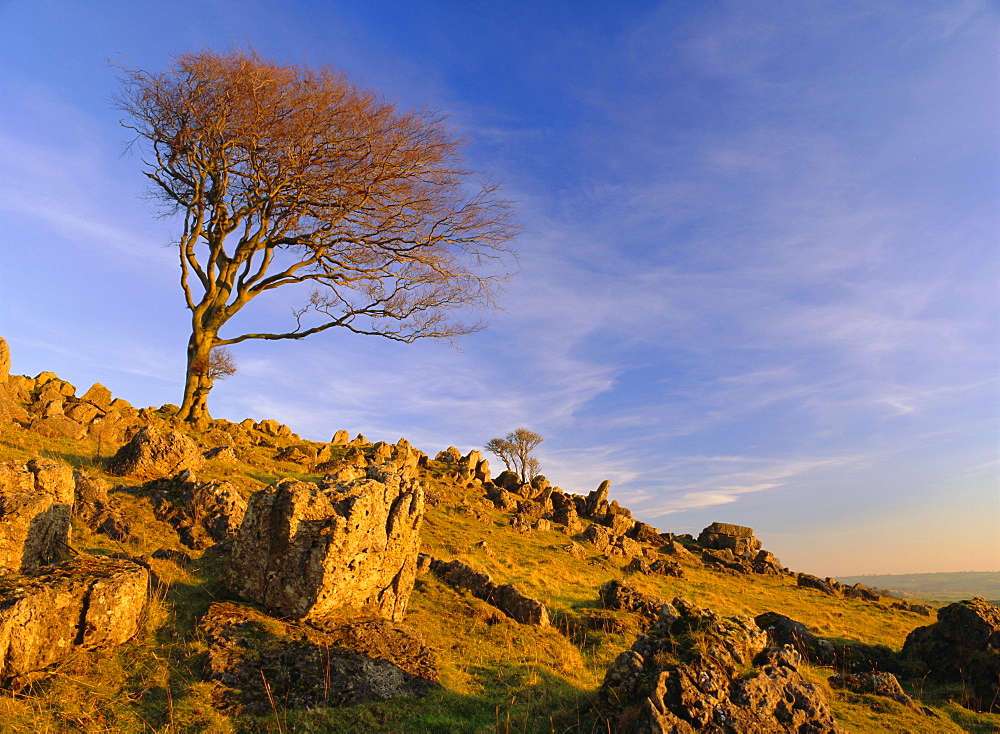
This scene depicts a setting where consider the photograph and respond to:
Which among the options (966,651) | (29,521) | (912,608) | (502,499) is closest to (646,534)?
(502,499)

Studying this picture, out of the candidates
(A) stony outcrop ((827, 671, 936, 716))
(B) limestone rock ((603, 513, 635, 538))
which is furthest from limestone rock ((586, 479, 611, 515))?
(A) stony outcrop ((827, 671, 936, 716))

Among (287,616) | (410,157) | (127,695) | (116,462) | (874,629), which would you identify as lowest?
(874,629)

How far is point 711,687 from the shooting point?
664cm

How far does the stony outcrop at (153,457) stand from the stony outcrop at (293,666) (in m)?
9.14

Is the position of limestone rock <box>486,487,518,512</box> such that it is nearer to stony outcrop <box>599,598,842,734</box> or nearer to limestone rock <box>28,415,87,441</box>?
limestone rock <box>28,415,87,441</box>

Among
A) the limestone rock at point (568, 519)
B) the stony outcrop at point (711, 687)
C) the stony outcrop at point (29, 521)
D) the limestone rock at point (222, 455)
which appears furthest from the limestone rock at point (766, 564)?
the stony outcrop at point (29, 521)

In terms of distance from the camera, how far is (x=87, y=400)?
25984 mm

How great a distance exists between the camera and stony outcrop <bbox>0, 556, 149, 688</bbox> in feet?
21.6

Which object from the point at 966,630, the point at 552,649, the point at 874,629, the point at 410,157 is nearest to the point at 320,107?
the point at 410,157

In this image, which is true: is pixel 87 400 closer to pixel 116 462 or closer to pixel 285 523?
pixel 116 462

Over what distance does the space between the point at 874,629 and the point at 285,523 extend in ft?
83.3

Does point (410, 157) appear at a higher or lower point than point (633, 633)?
higher

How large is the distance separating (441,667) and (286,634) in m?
2.40

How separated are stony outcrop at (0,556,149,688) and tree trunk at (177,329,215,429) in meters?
20.2
